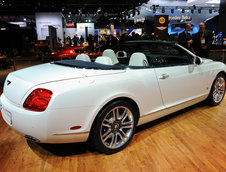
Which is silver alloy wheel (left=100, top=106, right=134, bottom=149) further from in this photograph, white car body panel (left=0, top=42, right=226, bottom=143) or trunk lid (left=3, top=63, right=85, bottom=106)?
trunk lid (left=3, top=63, right=85, bottom=106)

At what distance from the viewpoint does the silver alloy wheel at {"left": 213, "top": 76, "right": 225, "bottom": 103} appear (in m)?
3.57

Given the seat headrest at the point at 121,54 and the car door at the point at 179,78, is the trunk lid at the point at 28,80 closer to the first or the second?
the car door at the point at 179,78

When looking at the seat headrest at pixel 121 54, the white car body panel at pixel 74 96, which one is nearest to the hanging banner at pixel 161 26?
the seat headrest at pixel 121 54

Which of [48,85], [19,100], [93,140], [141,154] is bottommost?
→ [141,154]

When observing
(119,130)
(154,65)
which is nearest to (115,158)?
(119,130)

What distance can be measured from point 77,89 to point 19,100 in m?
0.57

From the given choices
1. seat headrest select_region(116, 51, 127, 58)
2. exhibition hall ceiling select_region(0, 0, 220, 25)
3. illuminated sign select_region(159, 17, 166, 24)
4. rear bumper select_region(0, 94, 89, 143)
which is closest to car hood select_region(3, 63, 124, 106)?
rear bumper select_region(0, 94, 89, 143)

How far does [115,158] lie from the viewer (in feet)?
7.07

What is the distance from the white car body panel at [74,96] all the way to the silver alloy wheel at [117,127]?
17 centimetres

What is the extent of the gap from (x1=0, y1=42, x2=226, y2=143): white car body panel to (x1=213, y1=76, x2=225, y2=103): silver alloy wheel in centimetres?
161

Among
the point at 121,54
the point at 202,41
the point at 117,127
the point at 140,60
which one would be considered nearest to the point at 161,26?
the point at 202,41

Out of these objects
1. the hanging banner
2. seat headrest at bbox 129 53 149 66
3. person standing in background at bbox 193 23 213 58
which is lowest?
seat headrest at bbox 129 53 149 66

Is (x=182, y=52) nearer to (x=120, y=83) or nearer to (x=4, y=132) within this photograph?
(x=120, y=83)

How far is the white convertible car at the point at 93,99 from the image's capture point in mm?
1746
